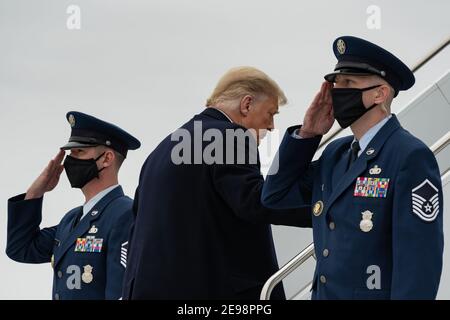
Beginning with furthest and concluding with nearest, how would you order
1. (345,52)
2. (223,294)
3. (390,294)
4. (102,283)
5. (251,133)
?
(102,283) < (251,133) < (223,294) < (345,52) < (390,294)

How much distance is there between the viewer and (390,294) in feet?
11.4

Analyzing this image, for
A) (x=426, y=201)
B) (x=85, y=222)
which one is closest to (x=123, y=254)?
(x=85, y=222)

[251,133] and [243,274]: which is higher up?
[251,133]

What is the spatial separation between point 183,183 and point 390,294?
4.04 ft

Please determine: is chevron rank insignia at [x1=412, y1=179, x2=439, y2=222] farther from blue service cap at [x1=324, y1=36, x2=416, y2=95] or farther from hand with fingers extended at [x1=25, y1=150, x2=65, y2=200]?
hand with fingers extended at [x1=25, y1=150, x2=65, y2=200]

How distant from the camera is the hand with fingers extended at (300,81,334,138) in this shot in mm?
3844

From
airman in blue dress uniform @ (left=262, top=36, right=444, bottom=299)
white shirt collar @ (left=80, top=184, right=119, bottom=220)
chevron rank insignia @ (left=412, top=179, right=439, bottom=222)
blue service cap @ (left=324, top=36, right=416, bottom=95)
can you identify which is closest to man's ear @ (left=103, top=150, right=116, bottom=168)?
white shirt collar @ (left=80, top=184, right=119, bottom=220)

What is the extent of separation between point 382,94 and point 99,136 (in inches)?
84.4

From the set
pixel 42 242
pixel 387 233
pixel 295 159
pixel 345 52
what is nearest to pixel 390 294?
pixel 387 233

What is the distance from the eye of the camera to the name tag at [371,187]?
356 centimetres

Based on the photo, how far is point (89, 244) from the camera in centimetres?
521

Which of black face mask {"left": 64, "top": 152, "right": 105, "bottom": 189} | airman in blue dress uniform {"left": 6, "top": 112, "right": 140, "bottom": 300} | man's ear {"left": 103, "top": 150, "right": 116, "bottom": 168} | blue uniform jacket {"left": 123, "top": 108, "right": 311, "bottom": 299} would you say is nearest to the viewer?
blue uniform jacket {"left": 123, "top": 108, "right": 311, "bottom": 299}

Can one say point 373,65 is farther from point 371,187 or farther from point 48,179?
point 48,179
